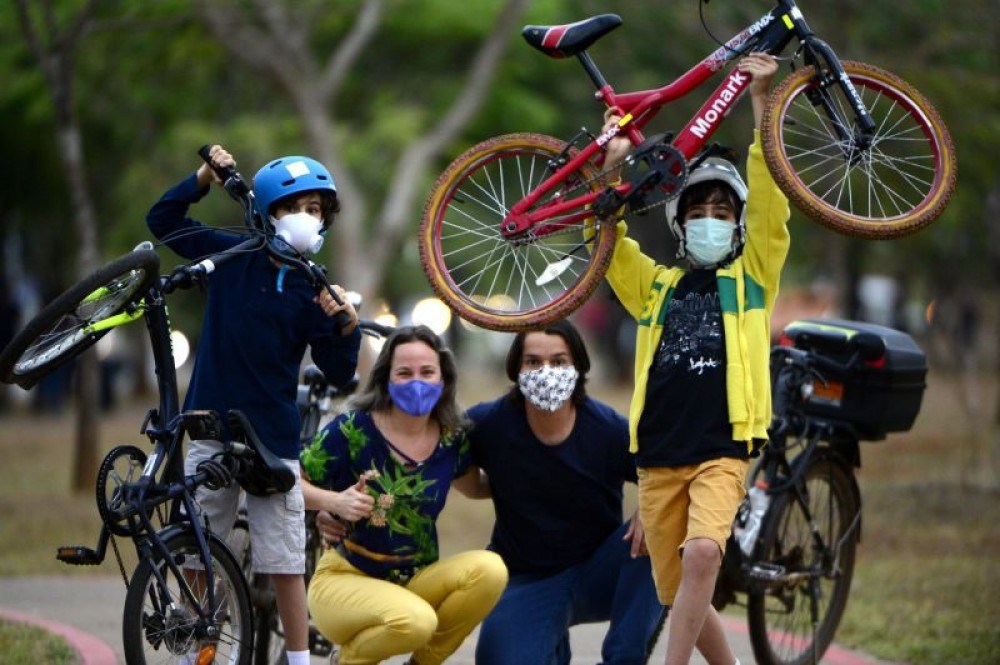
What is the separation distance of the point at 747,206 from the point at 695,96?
14.4 m

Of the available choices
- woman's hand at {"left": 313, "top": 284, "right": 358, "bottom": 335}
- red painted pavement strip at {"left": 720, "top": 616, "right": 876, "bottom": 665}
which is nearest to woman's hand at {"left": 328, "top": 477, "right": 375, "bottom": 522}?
woman's hand at {"left": 313, "top": 284, "right": 358, "bottom": 335}

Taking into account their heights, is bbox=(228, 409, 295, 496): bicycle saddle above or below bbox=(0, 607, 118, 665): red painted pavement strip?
above

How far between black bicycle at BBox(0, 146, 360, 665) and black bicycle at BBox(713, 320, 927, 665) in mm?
2185

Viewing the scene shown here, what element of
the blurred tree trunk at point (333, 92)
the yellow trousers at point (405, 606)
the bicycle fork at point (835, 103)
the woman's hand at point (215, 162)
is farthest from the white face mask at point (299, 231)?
the blurred tree trunk at point (333, 92)

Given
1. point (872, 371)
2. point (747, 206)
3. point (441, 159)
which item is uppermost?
point (441, 159)

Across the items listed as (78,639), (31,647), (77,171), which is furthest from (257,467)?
(77,171)

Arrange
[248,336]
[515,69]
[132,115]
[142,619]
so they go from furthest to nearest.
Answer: [132,115] → [515,69] → [248,336] → [142,619]

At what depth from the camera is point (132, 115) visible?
2253 cm

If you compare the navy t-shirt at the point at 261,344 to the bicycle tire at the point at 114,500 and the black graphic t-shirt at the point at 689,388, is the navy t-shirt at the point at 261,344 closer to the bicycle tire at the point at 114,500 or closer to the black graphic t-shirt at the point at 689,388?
the bicycle tire at the point at 114,500

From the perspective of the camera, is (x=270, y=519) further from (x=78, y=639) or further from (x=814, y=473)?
(x=814, y=473)

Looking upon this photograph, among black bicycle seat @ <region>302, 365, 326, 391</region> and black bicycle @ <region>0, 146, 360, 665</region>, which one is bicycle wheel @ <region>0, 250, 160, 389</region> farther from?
black bicycle seat @ <region>302, 365, 326, 391</region>

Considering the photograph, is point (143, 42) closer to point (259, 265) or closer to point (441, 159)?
point (441, 159)

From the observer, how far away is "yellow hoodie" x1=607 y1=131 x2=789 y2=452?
5.36m

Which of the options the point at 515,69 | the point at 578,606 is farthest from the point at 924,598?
the point at 515,69
